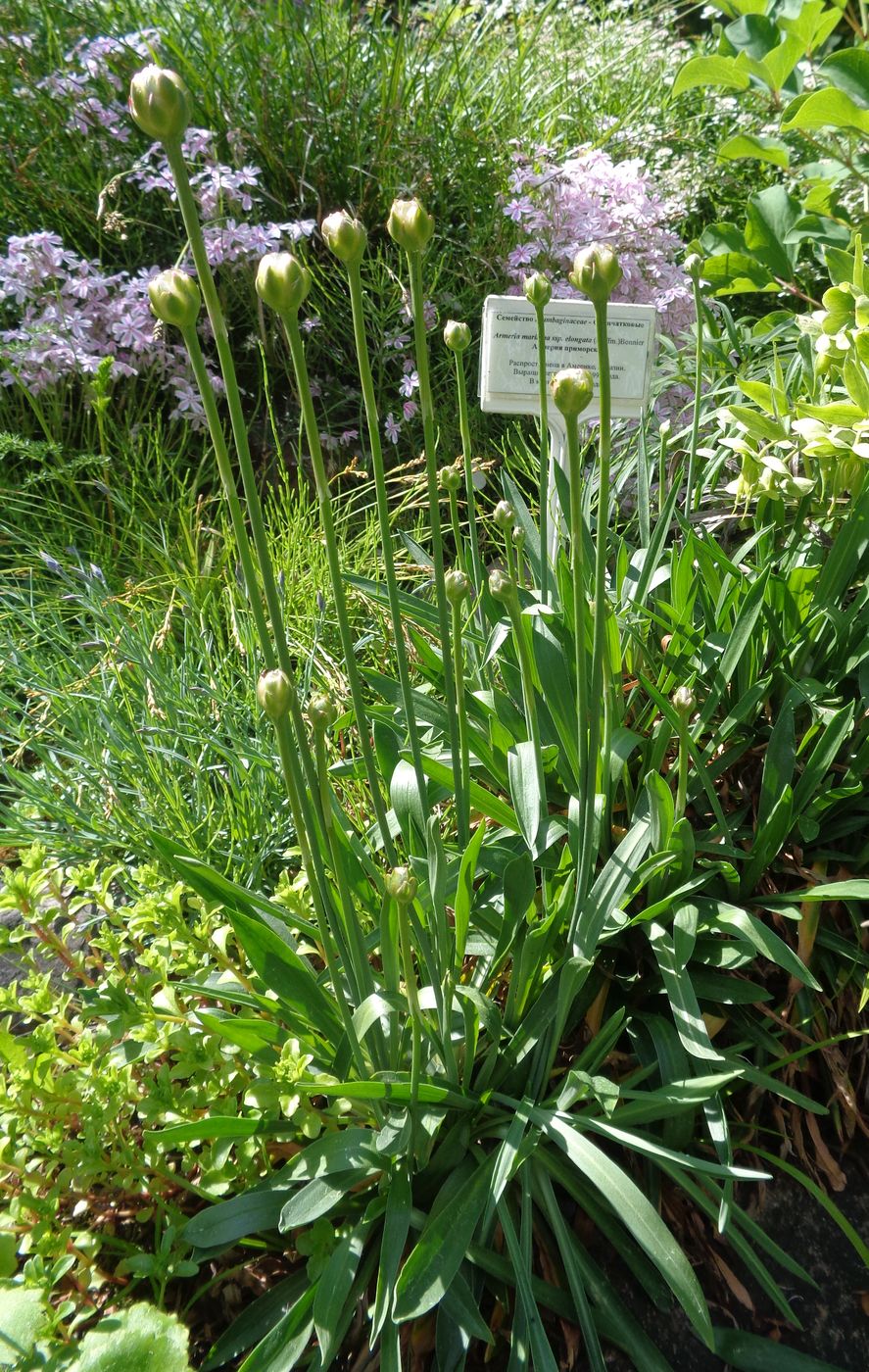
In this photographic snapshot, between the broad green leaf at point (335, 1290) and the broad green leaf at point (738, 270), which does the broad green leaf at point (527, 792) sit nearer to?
the broad green leaf at point (335, 1290)

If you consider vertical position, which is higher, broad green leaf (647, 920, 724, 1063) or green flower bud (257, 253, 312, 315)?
green flower bud (257, 253, 312, 315)

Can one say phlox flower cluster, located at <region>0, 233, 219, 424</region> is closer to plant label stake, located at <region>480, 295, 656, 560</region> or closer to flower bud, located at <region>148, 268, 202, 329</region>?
plant label stake, located at <region>480, 295, 656, 560</region>

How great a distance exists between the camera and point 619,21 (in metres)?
5.35

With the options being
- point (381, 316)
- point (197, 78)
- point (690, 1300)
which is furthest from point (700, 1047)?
point (197, 78)

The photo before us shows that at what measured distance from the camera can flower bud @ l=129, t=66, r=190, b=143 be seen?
695 millimetres

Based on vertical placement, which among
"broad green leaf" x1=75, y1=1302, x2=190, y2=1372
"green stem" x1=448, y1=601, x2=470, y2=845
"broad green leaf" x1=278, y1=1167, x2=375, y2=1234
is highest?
"green stem" x1=448, y1=601, x2=470, y2=845

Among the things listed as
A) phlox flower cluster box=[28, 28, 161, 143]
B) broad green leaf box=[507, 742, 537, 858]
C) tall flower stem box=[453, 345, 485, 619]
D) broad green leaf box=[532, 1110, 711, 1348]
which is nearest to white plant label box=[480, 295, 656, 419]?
tall flower stem box=[453, 345, 485, 619]

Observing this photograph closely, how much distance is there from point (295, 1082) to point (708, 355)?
6.67 ft

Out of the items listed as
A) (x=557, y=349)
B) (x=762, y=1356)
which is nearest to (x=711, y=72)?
(x=557, y=349)

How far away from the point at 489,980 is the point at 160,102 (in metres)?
1.07

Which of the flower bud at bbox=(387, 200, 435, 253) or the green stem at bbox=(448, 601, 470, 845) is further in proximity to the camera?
the green stem at bbox=(448, 601, 470, 845)

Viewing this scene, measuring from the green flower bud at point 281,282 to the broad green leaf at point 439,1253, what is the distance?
0.92m

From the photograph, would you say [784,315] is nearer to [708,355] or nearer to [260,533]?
[708,355]

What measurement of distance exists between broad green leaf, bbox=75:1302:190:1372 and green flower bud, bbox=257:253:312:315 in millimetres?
970
